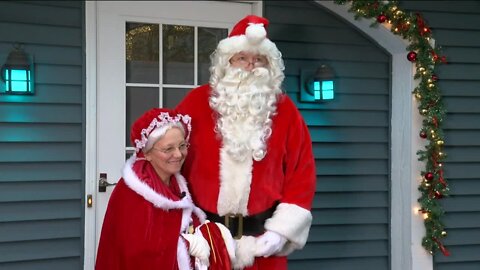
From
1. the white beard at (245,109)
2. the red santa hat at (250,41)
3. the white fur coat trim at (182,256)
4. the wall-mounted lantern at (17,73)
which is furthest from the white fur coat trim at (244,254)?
the wall-mounted lantern at (17,73)

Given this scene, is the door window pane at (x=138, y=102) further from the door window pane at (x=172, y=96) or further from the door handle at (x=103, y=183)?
the door handle at (x=103, y=183)

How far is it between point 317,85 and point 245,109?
4.00 feet

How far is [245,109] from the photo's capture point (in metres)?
2.17

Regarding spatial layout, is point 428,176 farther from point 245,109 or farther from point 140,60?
point 140,60

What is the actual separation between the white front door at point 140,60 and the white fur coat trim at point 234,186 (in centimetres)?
105

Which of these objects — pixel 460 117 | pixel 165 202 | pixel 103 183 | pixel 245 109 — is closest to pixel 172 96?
pixel 103 183

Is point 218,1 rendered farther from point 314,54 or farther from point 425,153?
point 425,153

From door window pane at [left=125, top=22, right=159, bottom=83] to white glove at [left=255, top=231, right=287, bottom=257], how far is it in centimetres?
139

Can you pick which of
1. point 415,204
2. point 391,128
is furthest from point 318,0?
point 415,204

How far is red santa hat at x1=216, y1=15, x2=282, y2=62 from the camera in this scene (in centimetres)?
214

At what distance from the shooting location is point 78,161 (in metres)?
2.89

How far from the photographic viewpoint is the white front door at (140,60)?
294cm

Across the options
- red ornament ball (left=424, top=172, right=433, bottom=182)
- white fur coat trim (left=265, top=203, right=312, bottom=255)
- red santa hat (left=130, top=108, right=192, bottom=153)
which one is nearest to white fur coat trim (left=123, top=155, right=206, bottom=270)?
red santa hat (left=130, top=108, right=192, bottom=153)

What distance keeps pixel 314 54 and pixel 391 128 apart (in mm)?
746
